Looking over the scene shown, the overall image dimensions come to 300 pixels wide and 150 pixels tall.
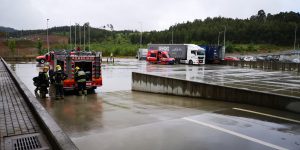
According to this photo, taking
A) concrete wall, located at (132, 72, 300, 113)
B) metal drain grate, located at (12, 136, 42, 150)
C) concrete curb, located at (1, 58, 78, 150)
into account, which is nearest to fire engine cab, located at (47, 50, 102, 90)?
concrete wall, located at (132, 72, 300, 113)

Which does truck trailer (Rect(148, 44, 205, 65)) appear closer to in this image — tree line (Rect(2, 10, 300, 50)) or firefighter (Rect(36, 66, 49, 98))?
firefighter (Rect(36, 66, 49, 98))

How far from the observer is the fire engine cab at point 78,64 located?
17562mm

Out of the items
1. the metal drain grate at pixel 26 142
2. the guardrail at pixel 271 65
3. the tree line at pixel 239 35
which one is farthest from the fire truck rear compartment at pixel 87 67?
the tree line at pixel 239 35

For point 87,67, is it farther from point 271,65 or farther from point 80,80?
point 271,65

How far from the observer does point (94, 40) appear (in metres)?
146

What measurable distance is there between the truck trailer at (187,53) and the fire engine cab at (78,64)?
28.5 m

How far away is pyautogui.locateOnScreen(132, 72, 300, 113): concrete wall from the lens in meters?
12.1

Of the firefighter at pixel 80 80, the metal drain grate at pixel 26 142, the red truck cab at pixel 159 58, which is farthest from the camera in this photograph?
the red truck cab at pixel 159 58

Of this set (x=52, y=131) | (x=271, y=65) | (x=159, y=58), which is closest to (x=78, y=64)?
(x=52, y=131)

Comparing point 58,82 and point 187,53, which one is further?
point 187,53

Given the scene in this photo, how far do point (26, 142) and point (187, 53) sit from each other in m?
40.8

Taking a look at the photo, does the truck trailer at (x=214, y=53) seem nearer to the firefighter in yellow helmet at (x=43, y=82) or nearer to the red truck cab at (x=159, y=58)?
the red truck cab at (x=159, y=58)

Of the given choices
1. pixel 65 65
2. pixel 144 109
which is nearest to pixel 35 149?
pixel 144 109

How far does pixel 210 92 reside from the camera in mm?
15000
